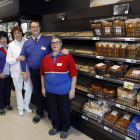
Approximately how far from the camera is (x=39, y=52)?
2611 millimetres

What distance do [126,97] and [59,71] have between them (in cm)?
106

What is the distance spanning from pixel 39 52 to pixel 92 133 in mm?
1657

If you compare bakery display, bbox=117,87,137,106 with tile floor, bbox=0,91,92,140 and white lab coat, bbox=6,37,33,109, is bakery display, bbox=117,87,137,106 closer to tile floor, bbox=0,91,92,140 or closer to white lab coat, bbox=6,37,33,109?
tile floor, bbox=0,91,92,140

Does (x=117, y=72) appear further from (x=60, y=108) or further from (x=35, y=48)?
(x=35, y=48)

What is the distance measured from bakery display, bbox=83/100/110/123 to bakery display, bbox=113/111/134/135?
0.26 m

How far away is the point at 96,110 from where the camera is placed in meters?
2.52

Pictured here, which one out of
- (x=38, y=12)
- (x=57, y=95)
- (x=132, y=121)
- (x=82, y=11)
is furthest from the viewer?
(x=38, y=12)

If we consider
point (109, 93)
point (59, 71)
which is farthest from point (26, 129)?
point (109, 93)

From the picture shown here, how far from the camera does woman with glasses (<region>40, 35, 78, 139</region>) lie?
7.12 ft

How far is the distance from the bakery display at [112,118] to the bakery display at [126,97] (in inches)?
12.0

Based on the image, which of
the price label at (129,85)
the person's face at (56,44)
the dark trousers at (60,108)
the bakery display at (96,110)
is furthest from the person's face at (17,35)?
the price label at (129,85)

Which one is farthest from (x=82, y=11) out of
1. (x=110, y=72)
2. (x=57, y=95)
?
(x=57, y=95)

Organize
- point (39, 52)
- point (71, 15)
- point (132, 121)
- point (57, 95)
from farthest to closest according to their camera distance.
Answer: point (71, 15), point (39, 52), point (57, 95), point (132, 121)

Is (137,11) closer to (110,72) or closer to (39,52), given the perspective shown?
(110,72)
